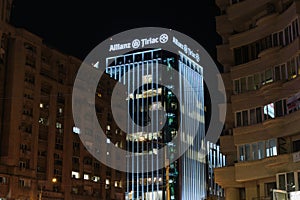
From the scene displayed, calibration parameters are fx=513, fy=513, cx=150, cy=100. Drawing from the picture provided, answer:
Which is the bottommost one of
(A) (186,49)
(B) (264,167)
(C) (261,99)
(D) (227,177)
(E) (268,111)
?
(D) (227,177)

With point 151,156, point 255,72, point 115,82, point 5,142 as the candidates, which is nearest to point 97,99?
point 115,82

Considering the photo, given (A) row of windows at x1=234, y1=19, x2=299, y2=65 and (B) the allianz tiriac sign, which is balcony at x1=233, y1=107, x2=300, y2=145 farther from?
(B) the allianz tiriac sign

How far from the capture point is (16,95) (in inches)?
2953

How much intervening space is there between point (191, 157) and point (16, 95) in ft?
215

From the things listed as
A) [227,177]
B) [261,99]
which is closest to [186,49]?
[227,177]

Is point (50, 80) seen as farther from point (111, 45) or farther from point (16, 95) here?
point (111, 45)

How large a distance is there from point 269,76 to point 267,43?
2305 millimetres

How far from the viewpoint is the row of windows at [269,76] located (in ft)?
97.9

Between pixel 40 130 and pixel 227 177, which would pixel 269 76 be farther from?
pixel 40 130

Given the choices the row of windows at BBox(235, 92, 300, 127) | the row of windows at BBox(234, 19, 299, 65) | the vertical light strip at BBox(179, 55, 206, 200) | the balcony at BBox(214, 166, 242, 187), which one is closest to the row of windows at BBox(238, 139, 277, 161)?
the row of windows at BBox(235, 92, 300, 127)

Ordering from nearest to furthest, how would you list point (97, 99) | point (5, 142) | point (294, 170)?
1. point (294, 170)
2. point (5, 142)
3. point (97, 99)

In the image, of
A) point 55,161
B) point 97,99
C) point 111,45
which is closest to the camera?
point 55,161

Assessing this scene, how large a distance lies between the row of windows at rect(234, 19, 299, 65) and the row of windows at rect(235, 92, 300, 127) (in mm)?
3526

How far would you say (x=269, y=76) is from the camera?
32125 mm
